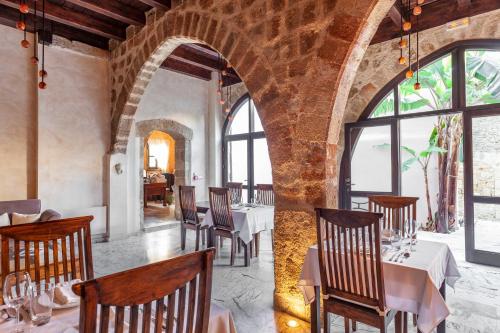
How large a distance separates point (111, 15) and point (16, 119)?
6.90ft

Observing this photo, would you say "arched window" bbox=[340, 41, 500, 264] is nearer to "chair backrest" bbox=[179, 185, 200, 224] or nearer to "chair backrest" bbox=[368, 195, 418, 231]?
"chair backrest" bbox=[368, 195, 418, 231]

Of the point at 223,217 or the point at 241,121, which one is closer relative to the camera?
the point at 223,217

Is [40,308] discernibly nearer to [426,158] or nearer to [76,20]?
[76,20]

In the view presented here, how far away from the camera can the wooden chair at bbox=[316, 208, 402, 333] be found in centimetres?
175

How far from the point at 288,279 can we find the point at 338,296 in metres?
0.74

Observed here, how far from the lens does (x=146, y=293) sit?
0.89 meters

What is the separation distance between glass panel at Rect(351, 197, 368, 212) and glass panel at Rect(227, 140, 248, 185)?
2.63 m

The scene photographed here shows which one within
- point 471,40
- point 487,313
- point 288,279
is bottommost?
point 487,313

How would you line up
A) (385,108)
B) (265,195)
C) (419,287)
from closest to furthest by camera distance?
(419,287)
(385,108)
(265,195)

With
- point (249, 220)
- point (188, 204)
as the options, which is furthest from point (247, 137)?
point (249, 220)

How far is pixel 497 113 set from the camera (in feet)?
12.8

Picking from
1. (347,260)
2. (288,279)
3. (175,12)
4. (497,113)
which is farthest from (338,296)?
(175,12)

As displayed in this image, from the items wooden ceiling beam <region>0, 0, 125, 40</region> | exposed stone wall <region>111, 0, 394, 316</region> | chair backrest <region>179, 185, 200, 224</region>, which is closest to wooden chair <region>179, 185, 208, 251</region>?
chair backrest <region>179, 185, 200, 224</region>

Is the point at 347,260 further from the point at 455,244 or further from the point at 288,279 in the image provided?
the point at 455,244
